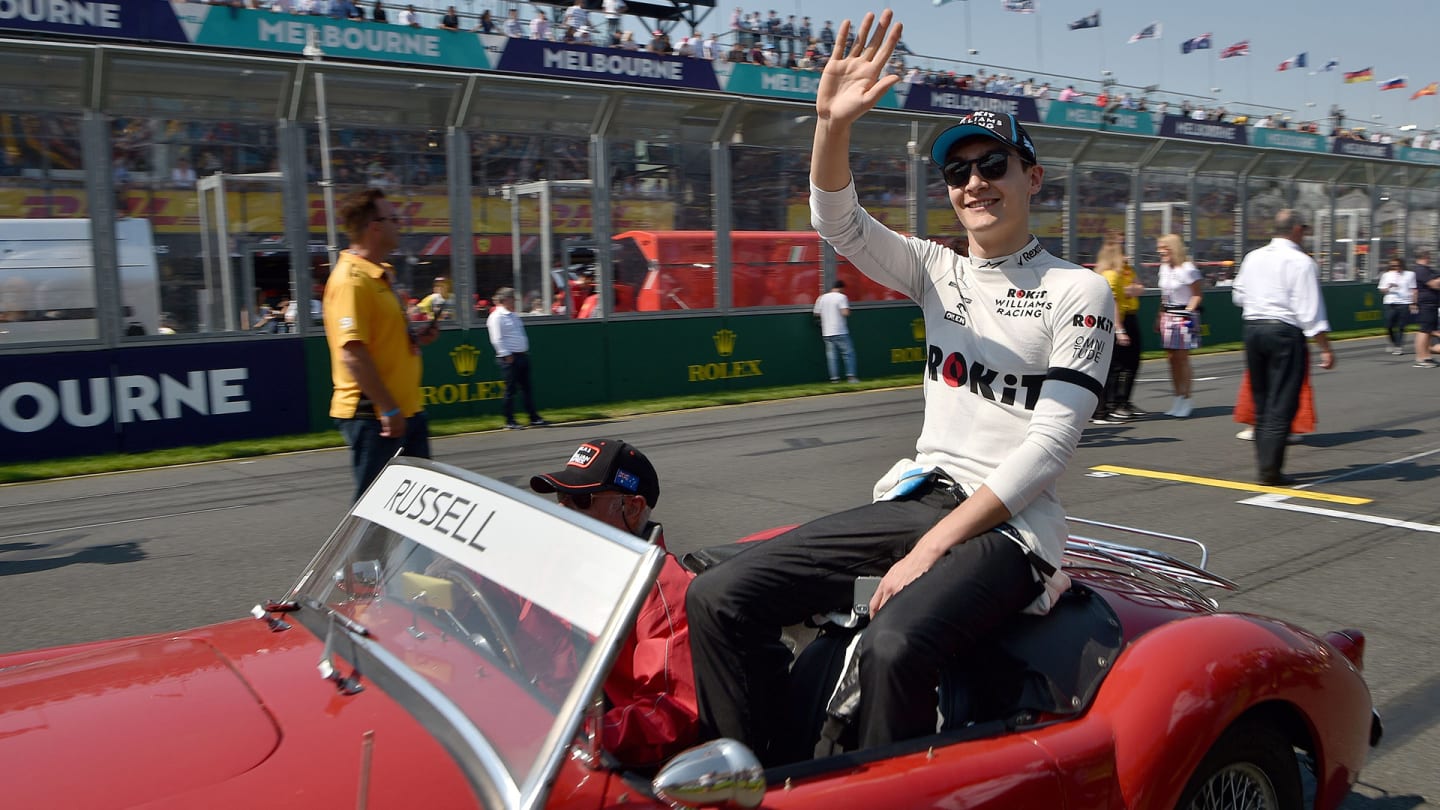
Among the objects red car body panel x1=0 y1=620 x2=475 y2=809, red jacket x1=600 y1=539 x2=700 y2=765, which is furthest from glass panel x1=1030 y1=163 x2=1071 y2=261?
red car body panel x1=0 y1=620 x2=475 y2=809

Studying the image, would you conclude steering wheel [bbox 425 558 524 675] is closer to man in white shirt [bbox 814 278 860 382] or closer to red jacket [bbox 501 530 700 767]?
red jacket [bbox 501 530 700 767]

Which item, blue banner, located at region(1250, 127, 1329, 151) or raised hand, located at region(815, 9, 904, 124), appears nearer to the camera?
raised hand, located at region(815, 9, 904, 124)

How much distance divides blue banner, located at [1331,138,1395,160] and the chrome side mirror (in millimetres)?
33797

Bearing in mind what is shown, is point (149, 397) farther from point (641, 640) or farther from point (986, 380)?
point (986, 380)

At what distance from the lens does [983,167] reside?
2.74m

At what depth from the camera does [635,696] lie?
91.3 inches

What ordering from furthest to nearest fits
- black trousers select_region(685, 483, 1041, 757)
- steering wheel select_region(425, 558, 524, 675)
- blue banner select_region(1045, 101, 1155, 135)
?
blue banner select_region(1045, 101, 1155, 135)
black trousers select_region(685, 483, 1041, 757)
steering wheel select_region(425, 558, 524, 675)

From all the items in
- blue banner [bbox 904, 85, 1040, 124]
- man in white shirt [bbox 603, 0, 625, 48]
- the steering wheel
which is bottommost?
the steering wheel

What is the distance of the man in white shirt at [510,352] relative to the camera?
13.2 meters

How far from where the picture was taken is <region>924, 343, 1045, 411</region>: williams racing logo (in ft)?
8.84

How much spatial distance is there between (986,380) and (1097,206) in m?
20.5

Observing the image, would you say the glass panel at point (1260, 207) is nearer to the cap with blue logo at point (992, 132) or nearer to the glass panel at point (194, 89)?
the glass panel at point (194, 89)

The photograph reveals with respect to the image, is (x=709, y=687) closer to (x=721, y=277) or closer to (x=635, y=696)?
(x=635, y=696)

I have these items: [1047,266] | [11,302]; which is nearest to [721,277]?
[11,302]
